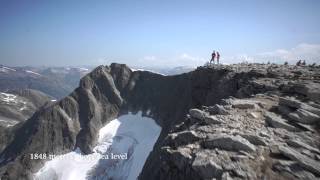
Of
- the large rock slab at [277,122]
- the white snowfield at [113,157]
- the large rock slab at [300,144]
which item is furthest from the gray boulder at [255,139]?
the white snowfield at [113,157]

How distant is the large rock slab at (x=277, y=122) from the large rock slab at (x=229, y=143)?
3.31m

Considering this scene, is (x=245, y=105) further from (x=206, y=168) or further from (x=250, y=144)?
(x=206, y=168)

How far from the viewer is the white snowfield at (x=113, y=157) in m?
76.2

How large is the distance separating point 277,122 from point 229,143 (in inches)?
163

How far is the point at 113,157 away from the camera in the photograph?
81.8 meters

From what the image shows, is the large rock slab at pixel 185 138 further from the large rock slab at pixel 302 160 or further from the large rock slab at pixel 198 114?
the large rock slab at pixel 302 160

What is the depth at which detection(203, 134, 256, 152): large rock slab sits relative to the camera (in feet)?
44.5

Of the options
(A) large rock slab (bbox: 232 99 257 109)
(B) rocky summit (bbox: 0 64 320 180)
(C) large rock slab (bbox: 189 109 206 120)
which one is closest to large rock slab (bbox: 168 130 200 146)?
(B) rocky summit (bbox: 0 64 320 180)

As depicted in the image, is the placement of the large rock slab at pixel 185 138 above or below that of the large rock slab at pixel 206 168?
above

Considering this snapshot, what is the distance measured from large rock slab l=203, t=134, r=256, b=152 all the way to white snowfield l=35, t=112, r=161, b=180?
60.0m

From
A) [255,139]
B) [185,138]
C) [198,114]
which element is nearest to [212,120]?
[198,114]

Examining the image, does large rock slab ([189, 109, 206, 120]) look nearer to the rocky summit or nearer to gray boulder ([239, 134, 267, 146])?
the rocky summit

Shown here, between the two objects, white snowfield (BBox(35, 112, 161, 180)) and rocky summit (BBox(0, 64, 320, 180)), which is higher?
rocky summit (BBox(0, 64, 320, 180))

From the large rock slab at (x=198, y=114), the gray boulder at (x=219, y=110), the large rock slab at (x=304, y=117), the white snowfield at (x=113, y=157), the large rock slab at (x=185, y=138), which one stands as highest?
the large rock slab at (x=304, y=117)
